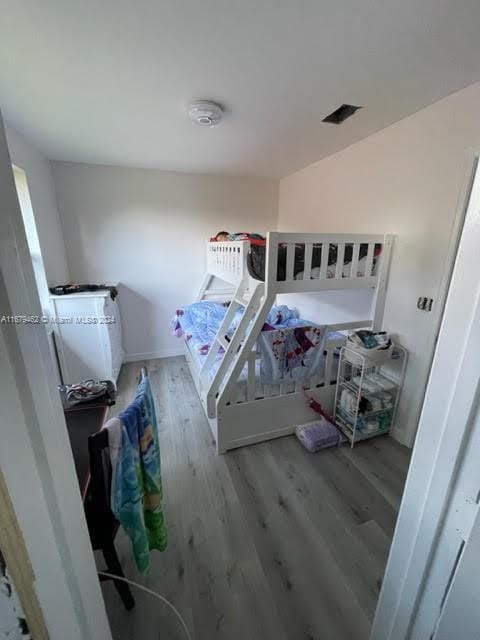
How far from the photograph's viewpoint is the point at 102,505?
35.7 inches

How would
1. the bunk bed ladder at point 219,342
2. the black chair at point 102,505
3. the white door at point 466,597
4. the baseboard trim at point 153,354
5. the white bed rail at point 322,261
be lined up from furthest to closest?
the baseboard trim at point 153,354 → the bunk bed ladder at point 219,342 → the white bed rail at point 322,261 → the black chair at point 102,505 → the white door at point 466,597

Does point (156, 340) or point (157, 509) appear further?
point (156, 340)

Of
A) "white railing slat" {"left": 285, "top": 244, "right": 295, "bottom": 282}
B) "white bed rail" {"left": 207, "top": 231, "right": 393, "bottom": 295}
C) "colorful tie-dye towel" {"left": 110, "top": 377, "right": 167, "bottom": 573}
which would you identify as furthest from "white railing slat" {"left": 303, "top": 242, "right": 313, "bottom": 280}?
"colorful tie-dye towel" {"left": 110, "top": 377, "right": 167, "bottom": 573}

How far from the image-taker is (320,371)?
213cm

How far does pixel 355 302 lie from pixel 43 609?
8.48 ft

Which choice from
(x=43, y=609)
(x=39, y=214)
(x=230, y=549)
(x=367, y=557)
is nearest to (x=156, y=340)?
(x=39, y=214)

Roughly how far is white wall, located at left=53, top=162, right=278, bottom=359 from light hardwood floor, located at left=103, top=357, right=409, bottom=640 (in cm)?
178

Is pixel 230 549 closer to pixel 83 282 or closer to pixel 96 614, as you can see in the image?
pixel 96 614

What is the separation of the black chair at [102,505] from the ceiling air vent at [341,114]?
2184 mm

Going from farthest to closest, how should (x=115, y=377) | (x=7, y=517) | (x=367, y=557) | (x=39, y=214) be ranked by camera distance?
(x=115, y=377) < (x=39, y=214) < (x=367, y=557) < (x=7, y=517)

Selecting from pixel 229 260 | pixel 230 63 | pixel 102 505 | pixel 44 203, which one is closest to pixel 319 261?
pixel 229 260

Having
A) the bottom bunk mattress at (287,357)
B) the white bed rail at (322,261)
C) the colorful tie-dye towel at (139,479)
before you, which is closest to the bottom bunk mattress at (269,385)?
the bottom bunk mattress at (287,357)

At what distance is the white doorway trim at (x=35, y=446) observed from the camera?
0.35 metres

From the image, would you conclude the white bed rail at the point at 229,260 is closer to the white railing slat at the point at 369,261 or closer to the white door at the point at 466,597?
the white railing slat at the point at 369,261
